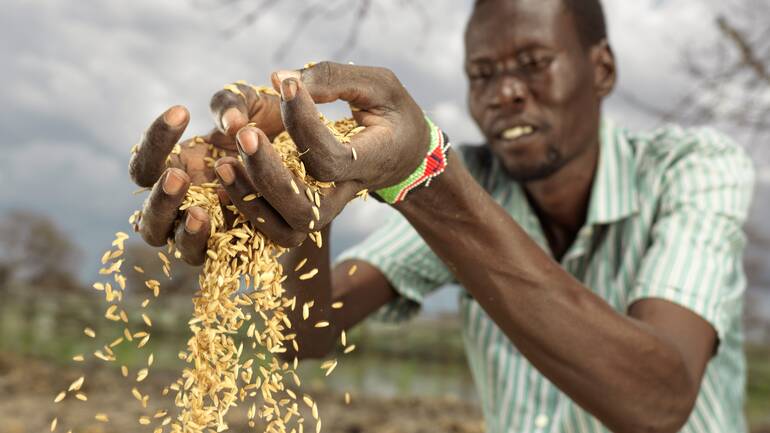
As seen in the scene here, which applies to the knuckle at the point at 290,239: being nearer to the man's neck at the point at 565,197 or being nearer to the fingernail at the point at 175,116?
the fingernail at the point at 175,116

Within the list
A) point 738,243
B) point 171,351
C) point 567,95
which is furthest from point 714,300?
point 171,351

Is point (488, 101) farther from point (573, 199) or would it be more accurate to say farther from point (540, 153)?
point (573, 199)

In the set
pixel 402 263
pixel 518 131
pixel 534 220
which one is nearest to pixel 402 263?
pixel 402 263

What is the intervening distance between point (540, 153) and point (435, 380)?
234 inches

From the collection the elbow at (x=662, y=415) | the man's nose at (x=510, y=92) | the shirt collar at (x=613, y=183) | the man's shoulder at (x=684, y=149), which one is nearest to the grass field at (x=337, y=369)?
the shirt collar at (x=613, y=183)

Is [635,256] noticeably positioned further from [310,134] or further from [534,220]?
[310,134]

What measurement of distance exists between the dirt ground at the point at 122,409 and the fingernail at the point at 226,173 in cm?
346

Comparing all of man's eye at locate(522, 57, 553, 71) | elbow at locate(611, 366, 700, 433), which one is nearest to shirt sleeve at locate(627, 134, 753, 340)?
elbow at locate(611, 366, 700, 433)

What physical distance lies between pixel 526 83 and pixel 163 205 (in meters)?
1.70

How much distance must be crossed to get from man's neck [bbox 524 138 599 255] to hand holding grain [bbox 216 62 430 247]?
4.70 feet

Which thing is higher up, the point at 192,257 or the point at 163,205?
the point at 163,205

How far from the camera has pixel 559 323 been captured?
217 cm

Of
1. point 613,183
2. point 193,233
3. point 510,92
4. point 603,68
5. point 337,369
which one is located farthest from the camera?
point 337,369

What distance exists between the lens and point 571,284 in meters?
2.19
